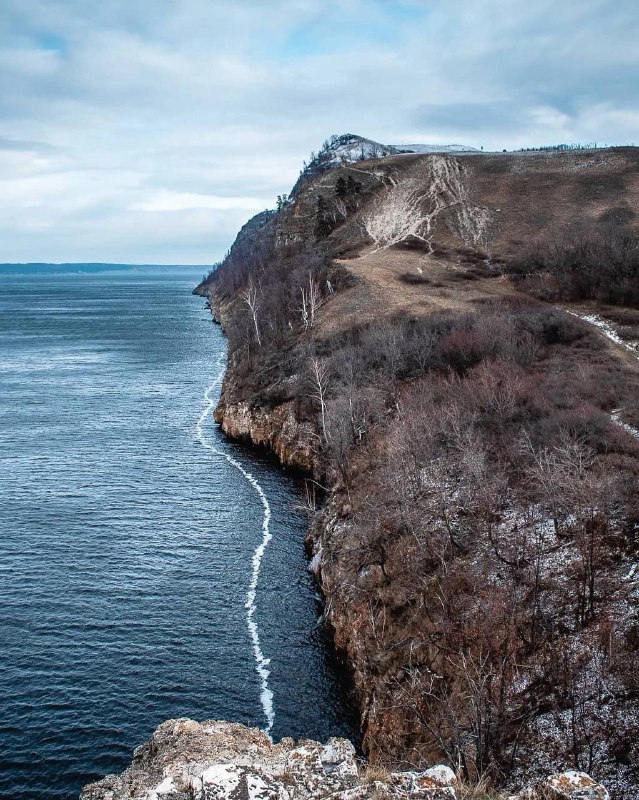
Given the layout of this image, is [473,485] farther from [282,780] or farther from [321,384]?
[321,384]

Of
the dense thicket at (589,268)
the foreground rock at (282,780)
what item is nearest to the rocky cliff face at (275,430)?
the dense thicket at (589,268)

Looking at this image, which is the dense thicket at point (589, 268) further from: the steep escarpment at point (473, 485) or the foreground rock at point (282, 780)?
the foreground rock at point (282, 780)

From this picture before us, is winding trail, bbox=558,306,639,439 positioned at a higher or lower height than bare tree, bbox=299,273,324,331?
lower

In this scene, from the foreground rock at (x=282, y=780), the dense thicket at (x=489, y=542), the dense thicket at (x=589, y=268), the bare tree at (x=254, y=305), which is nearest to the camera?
the foreground rock at (x=282, y=780)

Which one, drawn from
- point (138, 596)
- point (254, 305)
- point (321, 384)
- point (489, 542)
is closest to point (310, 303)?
point (254, 305)

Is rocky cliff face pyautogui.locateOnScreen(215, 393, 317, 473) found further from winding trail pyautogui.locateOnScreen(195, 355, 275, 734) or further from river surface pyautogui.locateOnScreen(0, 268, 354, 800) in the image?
winding trail pyautogui.locateOnScreen(195, 355, 275, 734)

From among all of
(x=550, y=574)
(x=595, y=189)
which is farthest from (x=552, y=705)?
(x=595, y=189)

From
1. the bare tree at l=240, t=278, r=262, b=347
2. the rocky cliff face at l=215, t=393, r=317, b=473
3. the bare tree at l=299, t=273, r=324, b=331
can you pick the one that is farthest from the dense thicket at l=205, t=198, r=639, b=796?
the bare tree at l=240, t=278, r=262, b=347
